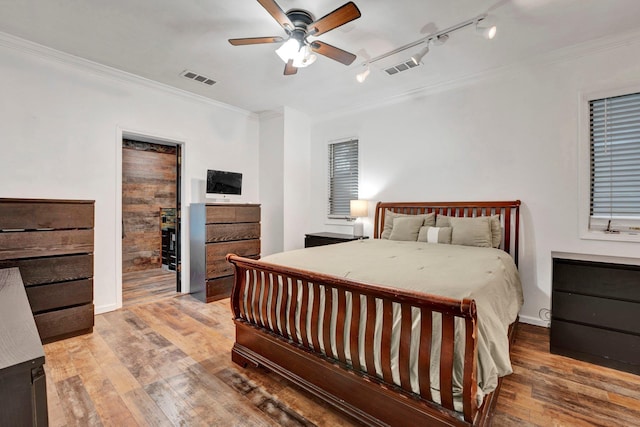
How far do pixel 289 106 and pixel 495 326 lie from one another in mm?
4041

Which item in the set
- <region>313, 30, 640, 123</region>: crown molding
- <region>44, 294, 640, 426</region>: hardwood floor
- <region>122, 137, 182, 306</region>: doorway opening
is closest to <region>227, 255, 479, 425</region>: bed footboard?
<region>44, 294, 640, 426</region>: hardwood floor

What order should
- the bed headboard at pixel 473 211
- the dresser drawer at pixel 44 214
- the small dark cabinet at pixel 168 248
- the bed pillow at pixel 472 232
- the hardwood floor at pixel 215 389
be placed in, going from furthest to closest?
the small dark cabinet at pixel 168 248 < the bed headboard at pixel 473 211 < the bed pillow at pixel 472 232 < the dresser drawer at pixel 44 214 < the hardwood floor at pixel 215 389

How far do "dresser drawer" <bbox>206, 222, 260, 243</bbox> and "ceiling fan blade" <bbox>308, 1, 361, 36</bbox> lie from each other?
2575 mm

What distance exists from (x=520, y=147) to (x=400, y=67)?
156 centimetres

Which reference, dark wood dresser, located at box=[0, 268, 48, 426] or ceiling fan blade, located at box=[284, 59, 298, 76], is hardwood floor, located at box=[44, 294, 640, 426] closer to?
dark wood dresser, located at box=[0, 268, 48, 426]

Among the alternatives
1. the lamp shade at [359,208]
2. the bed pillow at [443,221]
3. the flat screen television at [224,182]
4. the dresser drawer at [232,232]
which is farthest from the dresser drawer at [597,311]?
the flat screen television at [224,182]

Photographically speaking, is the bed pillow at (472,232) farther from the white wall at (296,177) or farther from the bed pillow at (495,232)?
the white wall at (296,177)

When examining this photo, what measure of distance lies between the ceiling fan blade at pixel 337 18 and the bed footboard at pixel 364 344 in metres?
1.63

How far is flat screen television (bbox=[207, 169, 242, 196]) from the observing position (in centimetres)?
399

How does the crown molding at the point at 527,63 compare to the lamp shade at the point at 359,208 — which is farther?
the lamp shade at the point at 359,208

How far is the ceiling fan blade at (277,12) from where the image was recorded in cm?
181

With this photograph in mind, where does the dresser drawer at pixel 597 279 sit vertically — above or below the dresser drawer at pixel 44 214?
below

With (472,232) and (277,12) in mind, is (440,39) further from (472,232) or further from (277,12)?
(472,232)

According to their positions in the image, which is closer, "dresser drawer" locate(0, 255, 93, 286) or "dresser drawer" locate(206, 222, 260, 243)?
"dresser drawer" locate(0, 255, 93, 286)
